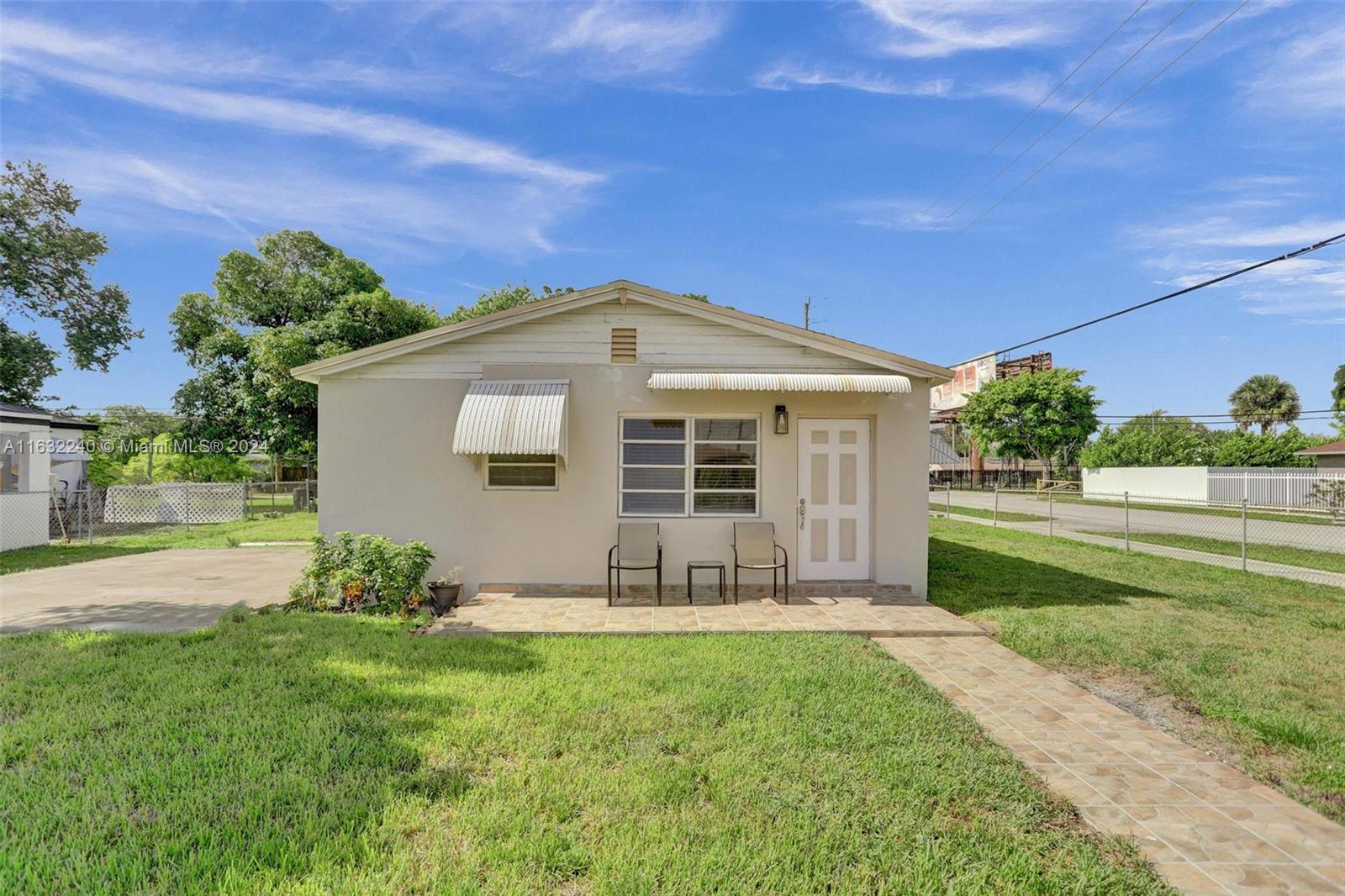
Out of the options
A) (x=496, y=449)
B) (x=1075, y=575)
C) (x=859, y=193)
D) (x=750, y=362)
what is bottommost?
(x=1075, y=575)

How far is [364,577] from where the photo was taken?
8.26 m

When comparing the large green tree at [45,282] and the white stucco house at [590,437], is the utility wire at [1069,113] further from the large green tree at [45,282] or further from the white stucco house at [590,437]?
the large green tree at [45,282]

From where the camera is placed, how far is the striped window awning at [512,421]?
27.7 feet

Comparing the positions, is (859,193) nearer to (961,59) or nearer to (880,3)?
(961,59)

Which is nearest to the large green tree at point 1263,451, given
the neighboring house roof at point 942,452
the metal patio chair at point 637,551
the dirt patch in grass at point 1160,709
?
the neighboring house roof at point 942,452

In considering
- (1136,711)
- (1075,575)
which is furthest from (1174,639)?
(1075,575)

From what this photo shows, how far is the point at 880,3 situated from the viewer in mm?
9969

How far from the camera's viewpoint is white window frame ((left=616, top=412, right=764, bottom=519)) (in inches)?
369

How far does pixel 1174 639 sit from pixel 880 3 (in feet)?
35.9

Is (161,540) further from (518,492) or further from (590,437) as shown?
(590,437)

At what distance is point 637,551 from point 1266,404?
69553mm

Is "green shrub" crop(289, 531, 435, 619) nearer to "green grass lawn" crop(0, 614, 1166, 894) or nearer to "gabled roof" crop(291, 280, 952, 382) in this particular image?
"green grass lawn" crop(0, 614, 1166, 894)

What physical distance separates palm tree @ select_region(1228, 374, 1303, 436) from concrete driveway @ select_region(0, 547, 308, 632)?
70.1m

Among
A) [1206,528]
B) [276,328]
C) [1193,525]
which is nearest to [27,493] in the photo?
[276,328]
